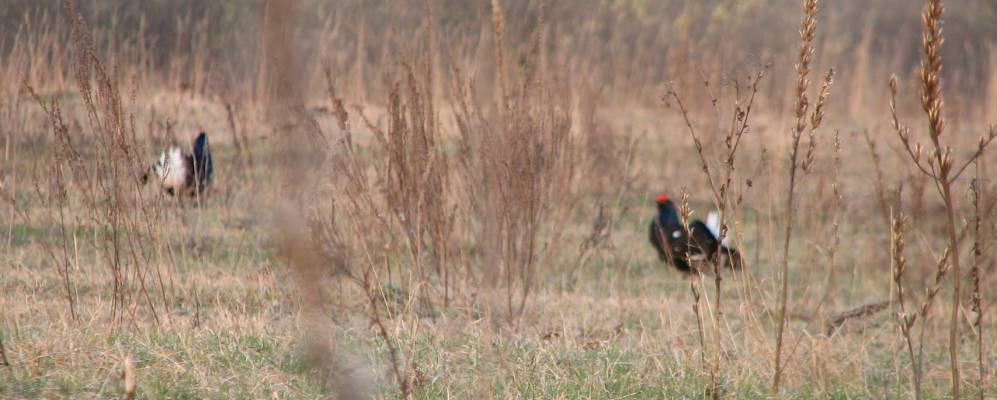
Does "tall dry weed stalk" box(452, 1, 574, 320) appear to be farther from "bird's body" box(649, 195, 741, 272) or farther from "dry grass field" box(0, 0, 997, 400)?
"bird's body" box(649, 195, 741, 272)

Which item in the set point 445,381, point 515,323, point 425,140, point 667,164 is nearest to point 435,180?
point 425,140

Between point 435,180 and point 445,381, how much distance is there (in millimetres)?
1423

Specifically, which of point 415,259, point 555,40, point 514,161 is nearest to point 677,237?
point 555,40

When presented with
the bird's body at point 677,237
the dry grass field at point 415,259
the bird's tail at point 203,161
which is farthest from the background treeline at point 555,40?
the bird's body at point 677,237

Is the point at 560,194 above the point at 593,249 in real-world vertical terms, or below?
above

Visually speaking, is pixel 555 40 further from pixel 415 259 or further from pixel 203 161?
pixel 415 259

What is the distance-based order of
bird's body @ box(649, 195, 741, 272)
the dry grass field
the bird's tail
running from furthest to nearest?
bird's body @ box(649, 195, 741, 272) < the bird's tail < the dry grass field

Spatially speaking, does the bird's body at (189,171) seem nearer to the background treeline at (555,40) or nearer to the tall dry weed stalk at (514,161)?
the background treeline at (555,40)

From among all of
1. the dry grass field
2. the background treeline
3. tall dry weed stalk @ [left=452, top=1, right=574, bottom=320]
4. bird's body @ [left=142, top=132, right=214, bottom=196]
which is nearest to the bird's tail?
bird's body @ [left=142, top=132, right=214, bottom=196]

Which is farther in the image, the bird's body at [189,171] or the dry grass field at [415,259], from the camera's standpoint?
the bird's body at [189,171]

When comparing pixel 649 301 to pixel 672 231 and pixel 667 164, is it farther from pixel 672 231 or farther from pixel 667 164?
pixel 667 164

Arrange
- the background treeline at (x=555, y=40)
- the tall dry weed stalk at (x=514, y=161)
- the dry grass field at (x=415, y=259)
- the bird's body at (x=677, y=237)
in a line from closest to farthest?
the dry grass field at (x=415, y=259) → the tall dry weed stalk at (x=514, y=161) → the background treeline at (x=555, y=40) → the bird's body at (x=677, y=237)

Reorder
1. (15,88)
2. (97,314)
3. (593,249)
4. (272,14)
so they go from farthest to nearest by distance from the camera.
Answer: (593,249) → (15,88) → (97,314) → (272,14)

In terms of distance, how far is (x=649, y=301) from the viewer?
483 centimetres
